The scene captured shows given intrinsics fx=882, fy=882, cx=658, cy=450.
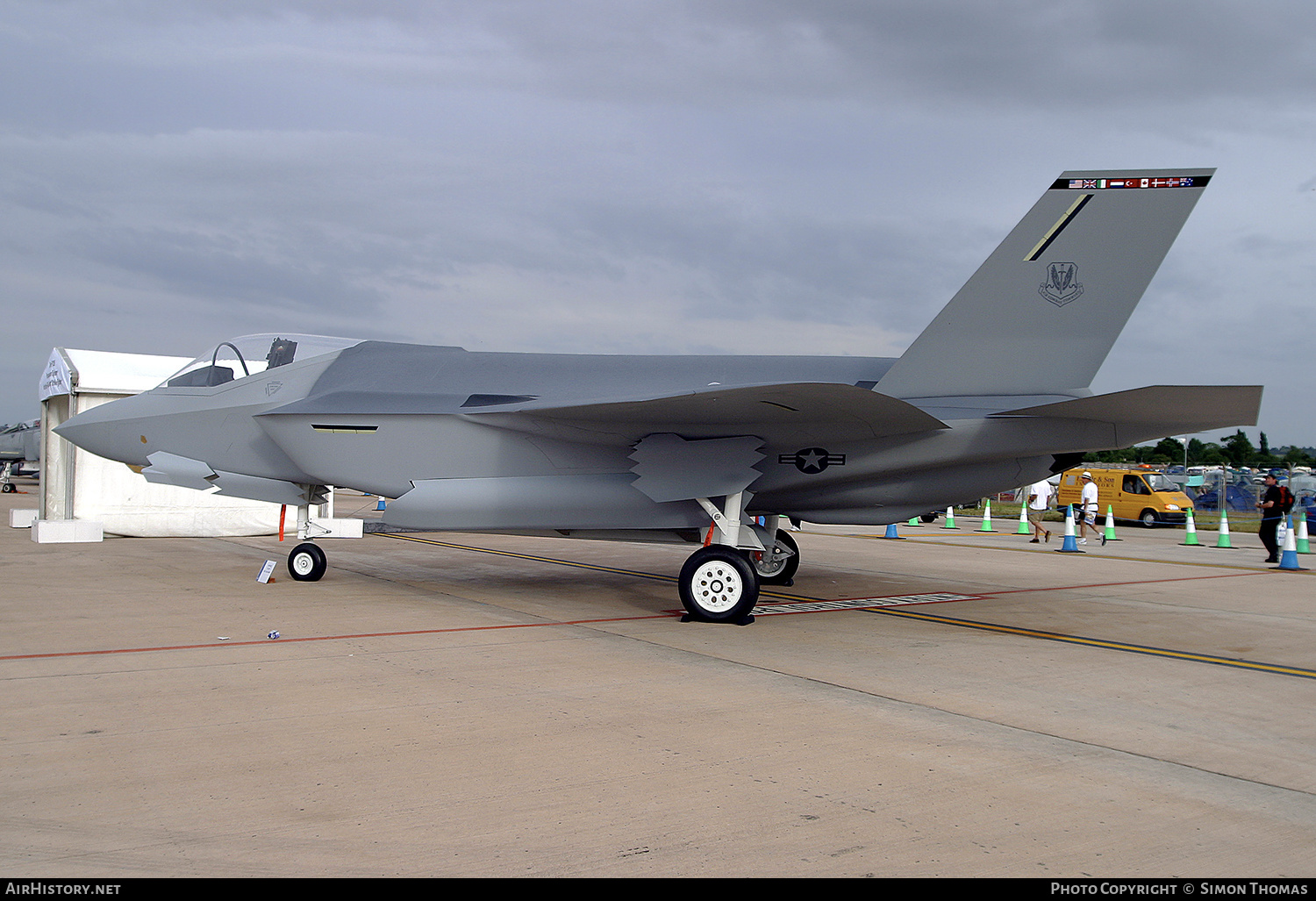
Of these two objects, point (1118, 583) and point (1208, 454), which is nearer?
point (1118, 583)

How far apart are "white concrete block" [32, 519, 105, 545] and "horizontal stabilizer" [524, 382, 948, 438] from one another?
11.2 m

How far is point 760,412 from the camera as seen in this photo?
7.59 meters

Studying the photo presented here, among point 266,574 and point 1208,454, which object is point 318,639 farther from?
point 1208,454

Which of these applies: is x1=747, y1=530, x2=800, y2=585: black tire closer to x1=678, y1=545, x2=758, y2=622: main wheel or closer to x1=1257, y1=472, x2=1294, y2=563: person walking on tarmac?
x1=678, y1=545, x2=758, y2=622: main wheel

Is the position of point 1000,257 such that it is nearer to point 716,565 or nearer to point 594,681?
point 716,565

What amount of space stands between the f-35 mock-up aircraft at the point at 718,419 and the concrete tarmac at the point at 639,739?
3.59ft

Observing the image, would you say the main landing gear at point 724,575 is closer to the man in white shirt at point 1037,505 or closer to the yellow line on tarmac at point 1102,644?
the yellow line on tarmac at point 1102,644

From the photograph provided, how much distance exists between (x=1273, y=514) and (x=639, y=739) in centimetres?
1495

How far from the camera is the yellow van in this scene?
25.6 m

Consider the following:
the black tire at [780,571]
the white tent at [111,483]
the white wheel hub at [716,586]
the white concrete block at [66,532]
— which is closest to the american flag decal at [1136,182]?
the white wheel hub at [716,586]

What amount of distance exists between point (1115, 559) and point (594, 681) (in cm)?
1270

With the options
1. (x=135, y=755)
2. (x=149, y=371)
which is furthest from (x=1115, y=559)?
(x=149, y=371)

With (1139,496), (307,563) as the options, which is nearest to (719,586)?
(307,563)
